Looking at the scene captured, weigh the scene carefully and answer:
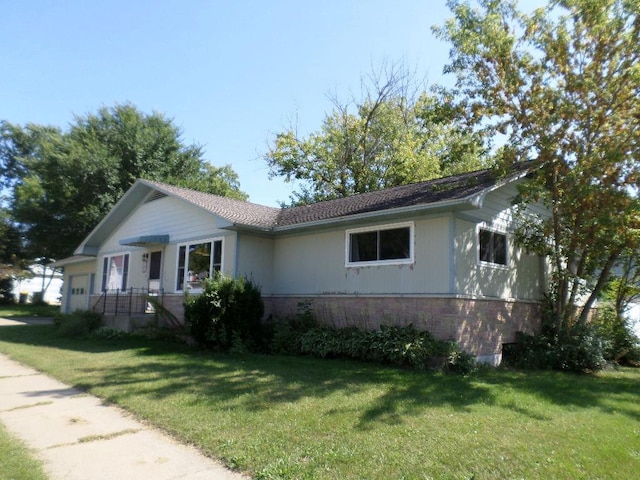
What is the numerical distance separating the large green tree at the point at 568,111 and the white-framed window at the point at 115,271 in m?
14.3

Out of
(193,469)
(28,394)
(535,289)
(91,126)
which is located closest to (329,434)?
(193,469)

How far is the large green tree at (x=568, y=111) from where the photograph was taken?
35.4 feet

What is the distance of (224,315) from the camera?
39.9ft

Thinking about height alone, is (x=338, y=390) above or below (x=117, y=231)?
below

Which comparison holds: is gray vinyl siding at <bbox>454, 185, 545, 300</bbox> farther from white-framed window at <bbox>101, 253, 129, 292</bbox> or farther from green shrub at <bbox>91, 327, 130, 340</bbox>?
white-framed window at <bbox>101, 253, 129, 292</bbox>

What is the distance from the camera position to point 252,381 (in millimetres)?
8320

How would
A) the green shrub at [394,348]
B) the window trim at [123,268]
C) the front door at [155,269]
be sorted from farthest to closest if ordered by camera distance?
the window trim at [123,268]
the front door at [155,269]
the green shrub at [394,348]

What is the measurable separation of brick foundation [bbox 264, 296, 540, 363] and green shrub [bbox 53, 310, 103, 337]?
7.38 metres

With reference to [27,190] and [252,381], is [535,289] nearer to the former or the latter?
[252,381]

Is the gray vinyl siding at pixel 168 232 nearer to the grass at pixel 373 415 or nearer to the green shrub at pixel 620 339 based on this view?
the grass at pixel 373 415

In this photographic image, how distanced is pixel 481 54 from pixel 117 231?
1570 centimetres

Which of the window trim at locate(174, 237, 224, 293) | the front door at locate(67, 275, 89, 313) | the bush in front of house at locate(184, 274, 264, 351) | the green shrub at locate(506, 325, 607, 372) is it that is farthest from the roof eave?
the front door at locate(67, 275, 89, 313)

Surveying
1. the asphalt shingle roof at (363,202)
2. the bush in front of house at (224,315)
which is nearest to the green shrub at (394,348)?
the bush in front of house at (224,315)

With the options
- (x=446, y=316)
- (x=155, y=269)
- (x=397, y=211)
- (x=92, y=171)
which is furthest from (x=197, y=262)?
(x=92, y=171)
